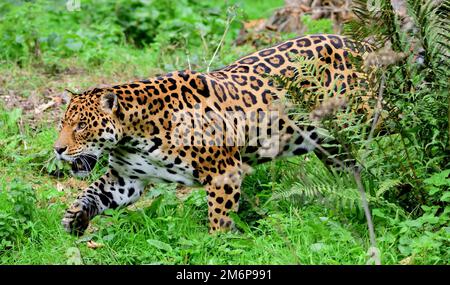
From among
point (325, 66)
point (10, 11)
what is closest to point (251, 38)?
point (10, 11)

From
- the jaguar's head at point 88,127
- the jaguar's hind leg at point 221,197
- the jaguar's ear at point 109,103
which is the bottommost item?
the jaguar's hind leg at point 221,197

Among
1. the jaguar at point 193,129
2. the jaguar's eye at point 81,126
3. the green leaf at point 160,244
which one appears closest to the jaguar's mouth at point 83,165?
the jaguar at point 193,129

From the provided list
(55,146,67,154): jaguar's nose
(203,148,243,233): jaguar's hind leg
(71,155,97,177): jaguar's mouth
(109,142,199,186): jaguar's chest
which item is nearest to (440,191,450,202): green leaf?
(203,148,243,233): jaguar's hind leg

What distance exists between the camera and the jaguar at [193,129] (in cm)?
771

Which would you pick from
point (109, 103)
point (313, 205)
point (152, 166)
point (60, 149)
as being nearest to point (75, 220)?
point (60, 149)

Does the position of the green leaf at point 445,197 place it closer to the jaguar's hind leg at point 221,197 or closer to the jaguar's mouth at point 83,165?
the jaguar's hind leg at point 221,197

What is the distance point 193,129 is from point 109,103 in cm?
77

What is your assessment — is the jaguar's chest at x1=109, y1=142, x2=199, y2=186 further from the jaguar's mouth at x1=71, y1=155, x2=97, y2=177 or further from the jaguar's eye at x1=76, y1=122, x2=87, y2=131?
the jaguar's eye at x1=76, y1=122, x2=87, y2=131

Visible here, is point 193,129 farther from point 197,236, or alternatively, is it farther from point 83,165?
point 83,165

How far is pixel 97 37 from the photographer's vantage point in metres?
13.1
